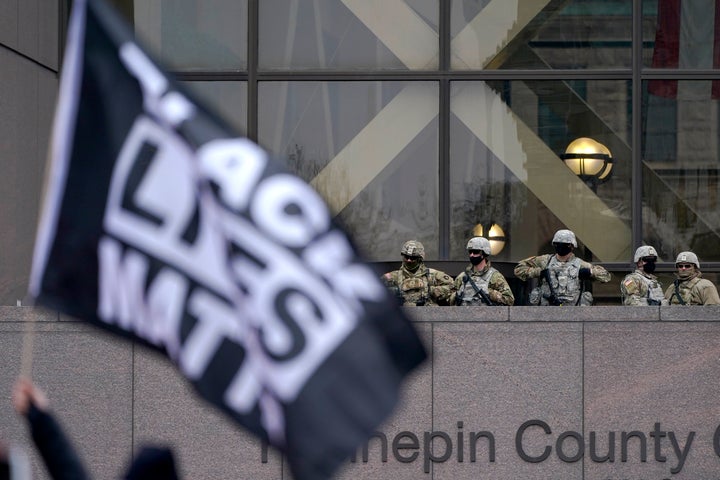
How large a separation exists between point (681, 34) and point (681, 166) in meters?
1.53

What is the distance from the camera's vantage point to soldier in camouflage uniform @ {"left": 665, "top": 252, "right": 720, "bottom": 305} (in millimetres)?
14664

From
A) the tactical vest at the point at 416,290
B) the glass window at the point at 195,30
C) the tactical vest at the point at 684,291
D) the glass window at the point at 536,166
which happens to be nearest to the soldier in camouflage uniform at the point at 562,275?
the tactical vest at the point at 684,291

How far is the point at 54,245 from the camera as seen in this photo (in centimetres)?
616

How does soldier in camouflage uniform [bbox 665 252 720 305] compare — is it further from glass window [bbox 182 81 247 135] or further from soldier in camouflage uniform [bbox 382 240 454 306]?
glass window [bbox 182 81 247 135]

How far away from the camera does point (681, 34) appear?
58.5 ft

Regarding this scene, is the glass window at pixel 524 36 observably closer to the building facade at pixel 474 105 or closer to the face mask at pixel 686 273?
the building facade at pixel 474 105

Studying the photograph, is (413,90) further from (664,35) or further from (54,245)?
(54,245)

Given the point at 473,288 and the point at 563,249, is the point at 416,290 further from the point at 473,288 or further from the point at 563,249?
the point at 563,249

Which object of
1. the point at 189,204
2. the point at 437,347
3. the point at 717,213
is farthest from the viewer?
the point at 717,213

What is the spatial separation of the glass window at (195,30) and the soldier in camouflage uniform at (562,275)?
202 inches

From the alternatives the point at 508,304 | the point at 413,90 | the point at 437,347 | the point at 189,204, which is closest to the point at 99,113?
the point at 189,204

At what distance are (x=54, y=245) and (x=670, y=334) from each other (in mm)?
8316

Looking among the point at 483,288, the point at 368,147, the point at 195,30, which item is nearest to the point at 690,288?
the point at 483,288

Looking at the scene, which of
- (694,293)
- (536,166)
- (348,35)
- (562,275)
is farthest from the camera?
(348,35)
